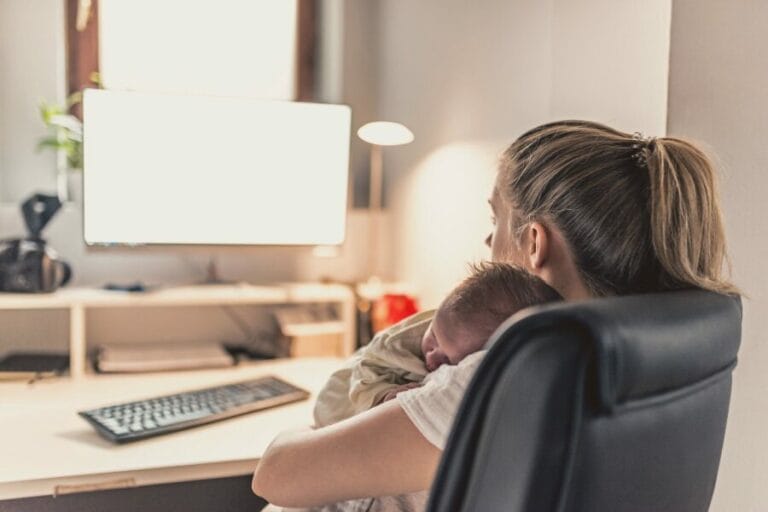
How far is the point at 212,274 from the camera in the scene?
1967 mm

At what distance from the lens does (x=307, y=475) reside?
0.88 meters

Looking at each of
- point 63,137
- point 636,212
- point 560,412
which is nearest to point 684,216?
point 636,212

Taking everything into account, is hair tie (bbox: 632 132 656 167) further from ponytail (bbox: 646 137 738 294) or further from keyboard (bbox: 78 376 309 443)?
keyboard (bbox: 78 376 309 443)

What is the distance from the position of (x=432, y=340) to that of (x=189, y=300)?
0.95 metres

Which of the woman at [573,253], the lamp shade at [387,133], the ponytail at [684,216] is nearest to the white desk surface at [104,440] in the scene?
the woman at [573,253]

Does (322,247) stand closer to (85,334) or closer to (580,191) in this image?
(85,334)

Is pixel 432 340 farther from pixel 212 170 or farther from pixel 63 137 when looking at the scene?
pixel 63 137

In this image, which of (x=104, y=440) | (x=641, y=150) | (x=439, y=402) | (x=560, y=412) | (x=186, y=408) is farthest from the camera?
(x=186, y=408)

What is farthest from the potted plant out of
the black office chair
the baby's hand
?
the black office chair

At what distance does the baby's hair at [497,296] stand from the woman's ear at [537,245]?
43mm

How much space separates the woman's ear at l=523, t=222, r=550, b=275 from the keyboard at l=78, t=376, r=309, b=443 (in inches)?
27.8

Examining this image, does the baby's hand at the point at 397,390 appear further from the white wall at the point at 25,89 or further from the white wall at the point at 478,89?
the white wall at the point at 25,89

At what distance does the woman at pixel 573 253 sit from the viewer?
0.78m

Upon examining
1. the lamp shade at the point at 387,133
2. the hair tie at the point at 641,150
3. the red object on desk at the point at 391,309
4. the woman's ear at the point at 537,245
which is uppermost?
the lamp shade at the point at 387,133
